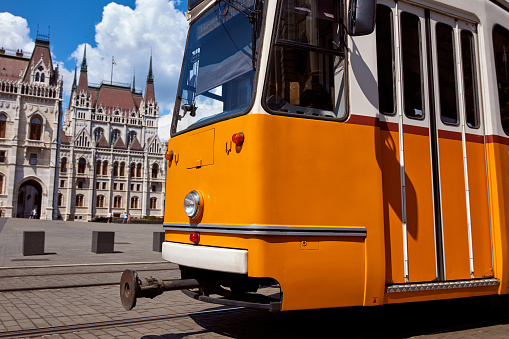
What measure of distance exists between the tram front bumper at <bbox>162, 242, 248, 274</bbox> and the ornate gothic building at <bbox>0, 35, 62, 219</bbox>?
225 feet

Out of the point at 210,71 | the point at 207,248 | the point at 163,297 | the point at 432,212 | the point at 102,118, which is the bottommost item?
the point at 163,297

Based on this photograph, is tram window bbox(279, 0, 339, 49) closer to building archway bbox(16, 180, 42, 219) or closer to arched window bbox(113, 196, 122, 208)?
building archway bbox(16, 180, 42, 219)

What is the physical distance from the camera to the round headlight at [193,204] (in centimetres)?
439

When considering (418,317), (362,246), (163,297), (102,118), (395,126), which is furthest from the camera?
(102,118)

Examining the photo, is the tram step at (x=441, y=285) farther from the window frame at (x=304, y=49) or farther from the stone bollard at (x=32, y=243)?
the stone bollard at (x=32, y=243)

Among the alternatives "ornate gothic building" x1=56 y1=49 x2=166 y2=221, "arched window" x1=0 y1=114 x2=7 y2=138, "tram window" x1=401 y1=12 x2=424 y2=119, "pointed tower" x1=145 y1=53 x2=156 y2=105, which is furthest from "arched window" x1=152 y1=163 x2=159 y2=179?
"tram window" x1=401 y1=12 x2=424 y2=119

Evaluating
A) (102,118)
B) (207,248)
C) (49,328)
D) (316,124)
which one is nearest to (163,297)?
(49,328)

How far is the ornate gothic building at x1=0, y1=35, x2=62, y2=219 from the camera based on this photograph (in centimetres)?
6525

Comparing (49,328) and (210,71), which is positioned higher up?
(210,71)

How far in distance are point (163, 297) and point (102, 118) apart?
107415 millimetres

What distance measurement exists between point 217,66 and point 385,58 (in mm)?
1793

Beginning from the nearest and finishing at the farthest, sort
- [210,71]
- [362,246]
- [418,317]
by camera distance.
A: [362,246]
[210,71]
[418,317]

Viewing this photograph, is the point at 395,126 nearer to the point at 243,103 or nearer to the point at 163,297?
the point at 243,103

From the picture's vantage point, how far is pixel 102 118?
107688 mm
